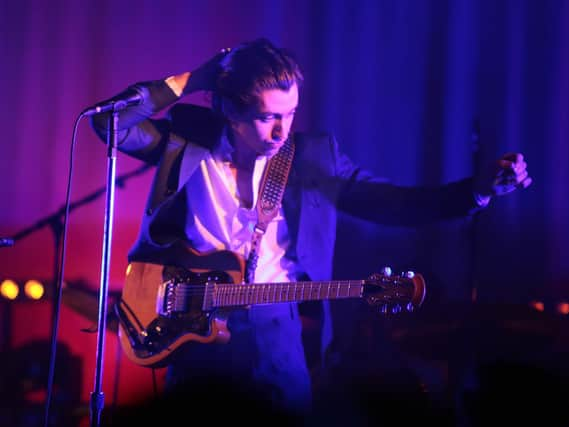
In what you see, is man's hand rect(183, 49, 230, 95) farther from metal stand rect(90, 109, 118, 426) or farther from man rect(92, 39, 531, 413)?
metal stand rect(90, 109, 118, 426)

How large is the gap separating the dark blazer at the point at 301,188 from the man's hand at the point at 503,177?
3.1 inches

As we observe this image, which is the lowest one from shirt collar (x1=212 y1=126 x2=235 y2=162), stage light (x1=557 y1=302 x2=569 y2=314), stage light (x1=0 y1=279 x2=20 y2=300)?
stage light (x1=0 y1=279 x2=20 y2=300)

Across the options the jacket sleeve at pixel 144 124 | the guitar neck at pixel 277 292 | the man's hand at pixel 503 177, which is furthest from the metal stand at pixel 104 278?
the man's hand at pixel 503 177

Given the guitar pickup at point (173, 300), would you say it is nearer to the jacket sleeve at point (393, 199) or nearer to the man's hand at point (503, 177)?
the jacket sleeve at point (393, 199)

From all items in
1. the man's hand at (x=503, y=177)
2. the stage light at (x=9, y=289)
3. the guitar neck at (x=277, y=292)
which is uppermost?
the man's hand at (x=503, y=177)

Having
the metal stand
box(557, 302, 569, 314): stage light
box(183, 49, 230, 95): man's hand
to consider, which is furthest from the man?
box(557, 302, 569, 314): stage light

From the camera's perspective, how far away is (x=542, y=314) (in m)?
2.54

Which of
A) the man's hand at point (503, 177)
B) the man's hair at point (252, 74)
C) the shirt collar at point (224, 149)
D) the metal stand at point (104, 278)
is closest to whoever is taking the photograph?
the metal stand at point (104, 278)

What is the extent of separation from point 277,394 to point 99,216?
128 cm

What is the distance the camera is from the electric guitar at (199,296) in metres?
2.07

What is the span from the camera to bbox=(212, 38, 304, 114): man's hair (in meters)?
2.17

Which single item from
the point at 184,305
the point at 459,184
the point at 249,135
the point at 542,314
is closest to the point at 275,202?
the point at 249,135

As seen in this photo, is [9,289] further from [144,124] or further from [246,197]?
[246,197]

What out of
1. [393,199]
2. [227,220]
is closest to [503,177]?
[393,199]
